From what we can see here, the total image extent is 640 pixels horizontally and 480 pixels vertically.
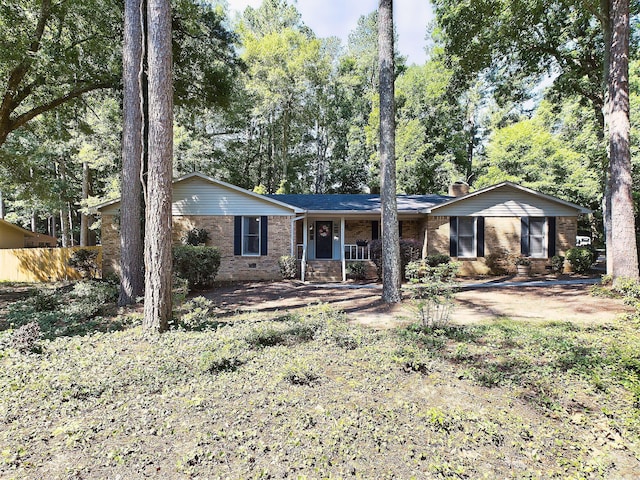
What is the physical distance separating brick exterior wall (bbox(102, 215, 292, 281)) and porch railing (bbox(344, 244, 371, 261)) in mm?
2969

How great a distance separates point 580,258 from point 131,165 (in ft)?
50.5

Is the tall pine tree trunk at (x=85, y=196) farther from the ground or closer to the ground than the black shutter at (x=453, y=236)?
farther from the ground

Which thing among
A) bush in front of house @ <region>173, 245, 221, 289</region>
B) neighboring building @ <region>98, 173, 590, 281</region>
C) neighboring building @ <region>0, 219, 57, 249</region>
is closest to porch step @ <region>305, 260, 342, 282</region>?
neighboring building @ <region>98, 173, 590, 281</region>

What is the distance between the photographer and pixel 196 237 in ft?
40.1

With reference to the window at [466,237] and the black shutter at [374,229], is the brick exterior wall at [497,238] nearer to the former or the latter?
the window at [466,237]

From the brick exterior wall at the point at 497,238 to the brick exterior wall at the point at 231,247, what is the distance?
595 centimetres

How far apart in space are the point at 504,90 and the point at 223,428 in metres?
17.1

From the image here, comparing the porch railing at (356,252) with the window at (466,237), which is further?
the porch railing at (356,252)

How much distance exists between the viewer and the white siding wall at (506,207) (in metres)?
13.0

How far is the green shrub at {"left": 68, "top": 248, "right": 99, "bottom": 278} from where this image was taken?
12562 millimetres

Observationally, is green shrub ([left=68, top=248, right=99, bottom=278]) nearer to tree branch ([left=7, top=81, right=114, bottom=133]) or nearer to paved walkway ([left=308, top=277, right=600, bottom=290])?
tree branch ([left=7, top=81, right=114, bottom=133])

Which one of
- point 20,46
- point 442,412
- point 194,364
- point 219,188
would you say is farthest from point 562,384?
point 20,46

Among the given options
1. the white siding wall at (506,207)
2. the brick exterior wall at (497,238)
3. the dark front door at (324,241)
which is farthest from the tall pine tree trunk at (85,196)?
the white siding wall at (506,207)

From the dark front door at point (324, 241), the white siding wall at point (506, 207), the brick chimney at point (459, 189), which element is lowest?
the dark front door at point (324, 241)
